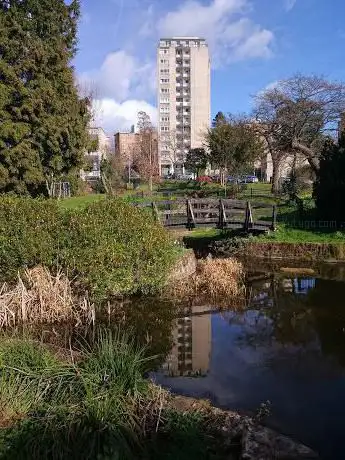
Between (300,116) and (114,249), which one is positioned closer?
(114,249)

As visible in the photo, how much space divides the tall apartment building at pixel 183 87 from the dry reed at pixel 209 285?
87.6m

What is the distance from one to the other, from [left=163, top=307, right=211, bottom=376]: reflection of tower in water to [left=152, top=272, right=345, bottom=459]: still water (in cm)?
2

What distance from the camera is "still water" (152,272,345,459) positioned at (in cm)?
673

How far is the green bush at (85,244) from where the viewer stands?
1080 centimetres

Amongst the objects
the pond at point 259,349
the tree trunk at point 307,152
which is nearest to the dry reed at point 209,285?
the pond at point 259,349

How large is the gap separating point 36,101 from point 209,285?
1582 centimetres

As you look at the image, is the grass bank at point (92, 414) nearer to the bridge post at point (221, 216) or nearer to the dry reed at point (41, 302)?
the dry reed at point (41, 302)

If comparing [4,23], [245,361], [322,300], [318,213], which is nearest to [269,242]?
[318,213]

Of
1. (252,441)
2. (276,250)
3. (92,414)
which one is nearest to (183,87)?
(276,250)

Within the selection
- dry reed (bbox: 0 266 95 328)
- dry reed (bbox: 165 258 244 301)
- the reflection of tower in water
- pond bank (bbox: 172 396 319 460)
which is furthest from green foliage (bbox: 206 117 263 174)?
pond bank (bbox: 172 396 319 460)

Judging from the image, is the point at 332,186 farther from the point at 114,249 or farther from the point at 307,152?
the point at 114,249

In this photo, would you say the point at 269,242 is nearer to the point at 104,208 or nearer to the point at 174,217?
the point at 174,217

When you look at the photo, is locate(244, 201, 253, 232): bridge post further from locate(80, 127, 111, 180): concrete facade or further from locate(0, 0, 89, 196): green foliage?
locate(80, 127, 111, 180): concrete facade

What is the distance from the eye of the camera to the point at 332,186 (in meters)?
20.4
